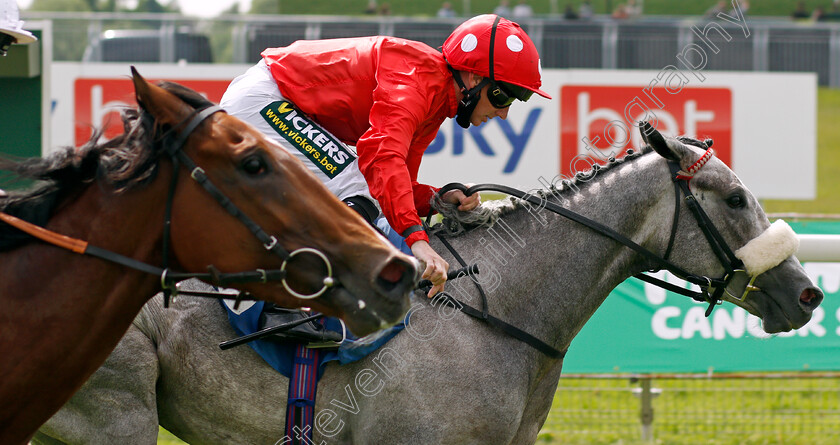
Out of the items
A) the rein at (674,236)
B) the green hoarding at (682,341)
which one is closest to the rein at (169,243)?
the rein at (674,236)

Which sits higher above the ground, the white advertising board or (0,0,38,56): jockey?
(0,0,38,56): jockey

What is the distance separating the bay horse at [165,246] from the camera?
2.31 m

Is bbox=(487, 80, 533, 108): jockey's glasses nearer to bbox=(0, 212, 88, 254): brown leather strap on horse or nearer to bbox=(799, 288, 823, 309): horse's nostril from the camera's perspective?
bbox=(799, 288, 823, 309): horse's nostril

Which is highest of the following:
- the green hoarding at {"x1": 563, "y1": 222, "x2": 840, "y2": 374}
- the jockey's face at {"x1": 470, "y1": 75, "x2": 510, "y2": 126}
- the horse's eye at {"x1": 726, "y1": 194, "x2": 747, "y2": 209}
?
the jockey's face at {"x1": 470, "y1": 75, "x2": 510, "y2": 126}

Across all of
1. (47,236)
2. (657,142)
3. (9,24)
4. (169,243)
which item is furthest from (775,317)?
(9,24)

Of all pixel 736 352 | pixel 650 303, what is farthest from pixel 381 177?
pixel 736 352

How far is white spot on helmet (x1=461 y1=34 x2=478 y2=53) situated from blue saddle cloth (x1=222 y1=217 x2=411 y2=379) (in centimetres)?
109

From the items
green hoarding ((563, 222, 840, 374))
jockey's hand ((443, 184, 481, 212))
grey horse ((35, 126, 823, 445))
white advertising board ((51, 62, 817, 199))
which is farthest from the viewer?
white advertising board ((51, 62, 817, 199))

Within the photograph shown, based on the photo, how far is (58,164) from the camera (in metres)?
2.36

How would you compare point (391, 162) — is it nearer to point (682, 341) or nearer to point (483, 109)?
point (483, 109)

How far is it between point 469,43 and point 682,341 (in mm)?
3582

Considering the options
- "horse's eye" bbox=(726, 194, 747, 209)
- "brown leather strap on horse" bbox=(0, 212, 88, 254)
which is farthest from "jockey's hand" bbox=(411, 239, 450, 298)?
"horse's eye" bbox=(726, 194, 747, 209)

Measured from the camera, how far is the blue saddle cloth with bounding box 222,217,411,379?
336 cm

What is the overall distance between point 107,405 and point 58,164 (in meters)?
1.35
